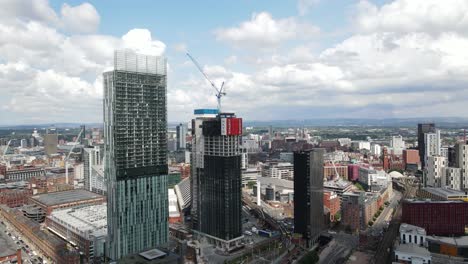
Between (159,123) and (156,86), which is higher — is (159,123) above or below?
below

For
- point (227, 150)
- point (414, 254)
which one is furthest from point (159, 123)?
point (414, 254)

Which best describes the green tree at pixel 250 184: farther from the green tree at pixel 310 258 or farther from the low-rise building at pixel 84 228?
the green tree at pixel 310 258

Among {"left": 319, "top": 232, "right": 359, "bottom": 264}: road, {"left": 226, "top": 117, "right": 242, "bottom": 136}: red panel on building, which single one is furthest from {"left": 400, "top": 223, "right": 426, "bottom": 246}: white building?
{"left": 226, "top": 117, "right": 242, "bottom": 136}: red panel on building

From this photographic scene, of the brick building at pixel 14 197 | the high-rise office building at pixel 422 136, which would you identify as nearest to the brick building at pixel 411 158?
the high-rise office building at pixel 422 136

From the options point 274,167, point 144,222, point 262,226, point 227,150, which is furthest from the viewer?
point 274,167

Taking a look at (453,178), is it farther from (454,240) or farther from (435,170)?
(454,240)

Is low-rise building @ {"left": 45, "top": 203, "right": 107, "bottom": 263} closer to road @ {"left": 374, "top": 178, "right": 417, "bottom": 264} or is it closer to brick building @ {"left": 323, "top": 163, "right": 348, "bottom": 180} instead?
road @ {"left": 374, "top": 178, "right": 417, "bottom": 264}

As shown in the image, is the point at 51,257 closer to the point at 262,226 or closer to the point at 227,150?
the point at 227,150
